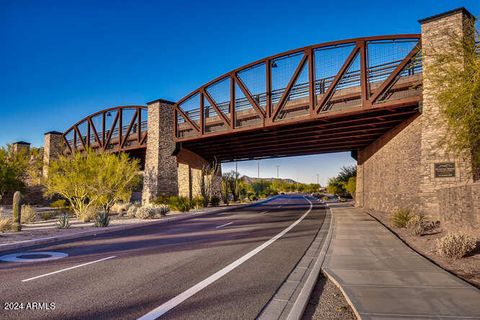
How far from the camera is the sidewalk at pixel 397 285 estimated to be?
16.0ft

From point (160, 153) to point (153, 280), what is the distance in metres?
28.1

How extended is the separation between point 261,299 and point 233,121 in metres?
23.6

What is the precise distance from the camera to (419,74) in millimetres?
21500

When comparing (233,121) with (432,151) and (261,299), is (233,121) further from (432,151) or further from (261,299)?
(261,299)

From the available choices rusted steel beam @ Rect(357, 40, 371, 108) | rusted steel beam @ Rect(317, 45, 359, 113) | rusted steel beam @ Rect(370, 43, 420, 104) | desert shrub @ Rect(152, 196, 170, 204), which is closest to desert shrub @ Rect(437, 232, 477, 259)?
rusted steel beam @ Rect(370, 43, 420, 104)

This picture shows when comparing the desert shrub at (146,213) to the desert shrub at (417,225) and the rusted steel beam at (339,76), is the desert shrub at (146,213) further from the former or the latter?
the desert shrub at (417,225)

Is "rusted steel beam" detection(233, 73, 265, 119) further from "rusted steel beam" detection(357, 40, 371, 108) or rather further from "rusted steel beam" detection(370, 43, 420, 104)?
"rusted steel beam" detection(370, 43, 420, 104)

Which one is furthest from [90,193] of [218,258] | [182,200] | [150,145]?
[218,258]

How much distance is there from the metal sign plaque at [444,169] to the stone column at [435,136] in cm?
4

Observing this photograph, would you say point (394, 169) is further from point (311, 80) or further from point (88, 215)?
point (88, 215)

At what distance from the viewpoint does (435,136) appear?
55.0ft

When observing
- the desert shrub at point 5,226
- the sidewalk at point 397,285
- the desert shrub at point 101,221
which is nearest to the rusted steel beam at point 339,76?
the sidewalk at point 397,285

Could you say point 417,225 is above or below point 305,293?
above

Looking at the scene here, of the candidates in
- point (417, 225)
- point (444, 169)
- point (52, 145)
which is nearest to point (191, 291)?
point (417, 225)
